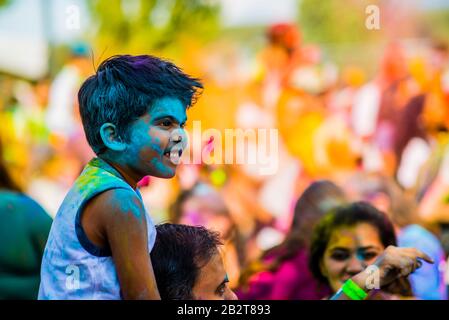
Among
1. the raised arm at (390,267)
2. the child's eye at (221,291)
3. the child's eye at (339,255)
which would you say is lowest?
the child's eye at (221,291)

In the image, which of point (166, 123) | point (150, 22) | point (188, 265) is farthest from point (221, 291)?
point (150, 22)

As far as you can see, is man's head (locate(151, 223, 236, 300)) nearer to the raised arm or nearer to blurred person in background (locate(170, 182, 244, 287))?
the raised arm

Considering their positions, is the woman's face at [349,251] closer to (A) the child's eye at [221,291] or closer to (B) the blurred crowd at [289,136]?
(A) the child's eye at [221,291]

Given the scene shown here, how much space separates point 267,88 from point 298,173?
83cm

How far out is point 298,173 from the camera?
801cm

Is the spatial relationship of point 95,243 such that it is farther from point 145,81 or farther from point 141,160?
point 145,81

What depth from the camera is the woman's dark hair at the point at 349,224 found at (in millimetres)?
3982

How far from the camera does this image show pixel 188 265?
113 inches

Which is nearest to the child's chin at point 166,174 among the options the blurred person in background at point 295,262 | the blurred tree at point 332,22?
the blurred person in background at point 295,262

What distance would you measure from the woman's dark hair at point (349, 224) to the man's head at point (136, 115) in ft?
5.02

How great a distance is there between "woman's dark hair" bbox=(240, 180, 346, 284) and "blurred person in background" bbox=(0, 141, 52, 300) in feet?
3.69

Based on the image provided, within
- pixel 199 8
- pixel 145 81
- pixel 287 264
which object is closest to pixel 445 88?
pixel 199 8

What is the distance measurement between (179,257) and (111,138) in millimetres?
454

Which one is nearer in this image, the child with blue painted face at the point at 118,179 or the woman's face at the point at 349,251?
the child with blue painted face at the point at 118,179
